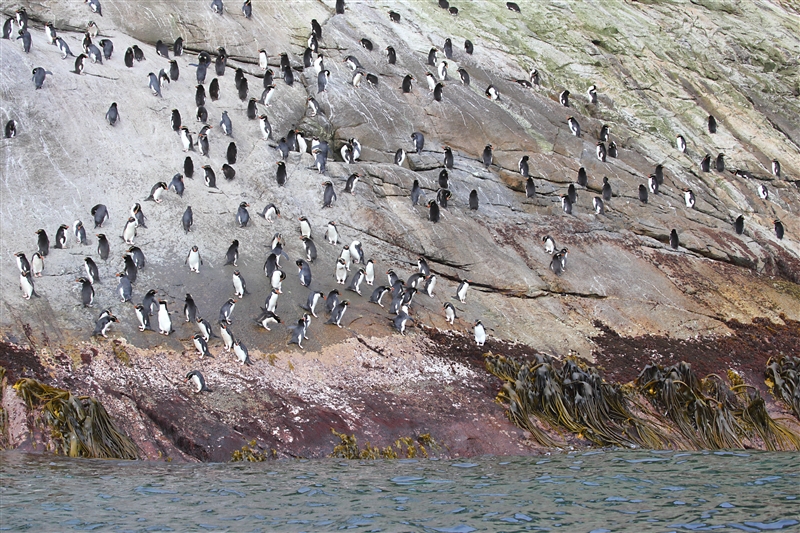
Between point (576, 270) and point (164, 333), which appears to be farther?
point (576, 270)

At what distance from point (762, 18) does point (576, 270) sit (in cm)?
2188

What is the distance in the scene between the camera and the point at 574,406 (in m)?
17.8

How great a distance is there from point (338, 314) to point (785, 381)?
10552 millimetres

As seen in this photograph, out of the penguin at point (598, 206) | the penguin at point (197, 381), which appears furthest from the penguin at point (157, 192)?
the penguin at point (598, 206)

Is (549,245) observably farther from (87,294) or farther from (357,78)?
(87,294)

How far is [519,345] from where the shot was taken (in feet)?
66.2

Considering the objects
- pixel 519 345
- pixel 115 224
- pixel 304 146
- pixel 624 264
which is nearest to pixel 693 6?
pixel 624 264

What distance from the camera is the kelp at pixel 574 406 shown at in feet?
56.5

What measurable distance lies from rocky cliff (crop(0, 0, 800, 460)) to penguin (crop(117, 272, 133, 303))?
214 mm

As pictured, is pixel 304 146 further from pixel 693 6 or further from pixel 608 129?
pixel 693 6

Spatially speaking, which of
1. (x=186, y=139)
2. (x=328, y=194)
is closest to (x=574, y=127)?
(x=328, y=194)

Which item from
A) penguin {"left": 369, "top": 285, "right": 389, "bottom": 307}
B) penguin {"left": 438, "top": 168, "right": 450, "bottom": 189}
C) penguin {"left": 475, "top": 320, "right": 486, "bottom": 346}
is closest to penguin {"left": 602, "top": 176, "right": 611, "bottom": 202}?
penguin {"left": 438, "top": 168, "right": 450, "bottom": 189}

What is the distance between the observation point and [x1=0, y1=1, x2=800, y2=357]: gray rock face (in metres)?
20.4

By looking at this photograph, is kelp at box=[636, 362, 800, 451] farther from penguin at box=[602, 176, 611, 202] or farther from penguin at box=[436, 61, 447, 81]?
penguin at box=[436, 61, 447, 81]
